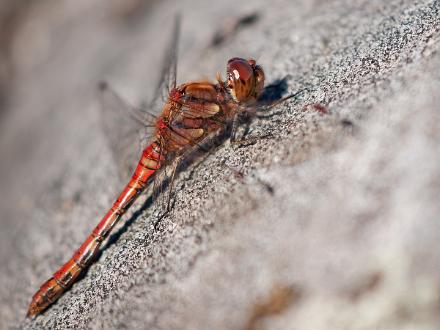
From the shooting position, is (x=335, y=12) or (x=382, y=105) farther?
(x=335, y=12)

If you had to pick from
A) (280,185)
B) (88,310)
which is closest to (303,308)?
(280,185)

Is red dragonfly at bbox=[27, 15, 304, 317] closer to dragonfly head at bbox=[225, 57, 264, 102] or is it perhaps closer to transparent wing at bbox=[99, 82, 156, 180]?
dragonfly head at bbox=[225, 57, 264, 102]

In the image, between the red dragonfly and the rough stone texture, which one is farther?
the red dragonfly

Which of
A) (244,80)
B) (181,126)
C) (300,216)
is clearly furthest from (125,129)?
(300,216)

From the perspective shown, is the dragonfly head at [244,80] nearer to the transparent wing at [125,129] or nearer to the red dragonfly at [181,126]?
the red dragonfly at [181,126]

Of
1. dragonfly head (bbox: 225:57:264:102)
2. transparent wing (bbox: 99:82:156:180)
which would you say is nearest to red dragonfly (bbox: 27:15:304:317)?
dragonfly head (bbox: 225:57:264:102)

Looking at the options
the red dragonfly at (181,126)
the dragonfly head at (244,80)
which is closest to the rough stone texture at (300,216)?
the red dragonfly at (181,126)

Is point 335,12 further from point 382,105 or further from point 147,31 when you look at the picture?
point 147,31

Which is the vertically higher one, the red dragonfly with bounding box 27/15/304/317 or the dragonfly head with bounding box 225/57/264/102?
the dragonfly head with bounding box 225/57/264/102
